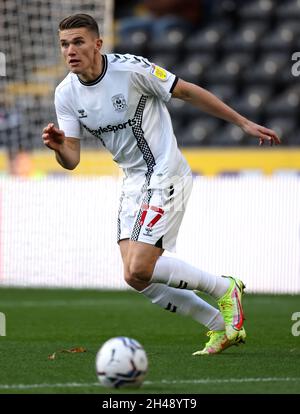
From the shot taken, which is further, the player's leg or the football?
the player's leg

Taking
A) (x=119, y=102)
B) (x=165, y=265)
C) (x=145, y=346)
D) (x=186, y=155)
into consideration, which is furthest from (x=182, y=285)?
(x=186, y=155)

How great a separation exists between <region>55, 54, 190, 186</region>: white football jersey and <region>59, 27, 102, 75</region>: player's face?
0.16m

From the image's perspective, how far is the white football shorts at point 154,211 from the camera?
21.1 ft

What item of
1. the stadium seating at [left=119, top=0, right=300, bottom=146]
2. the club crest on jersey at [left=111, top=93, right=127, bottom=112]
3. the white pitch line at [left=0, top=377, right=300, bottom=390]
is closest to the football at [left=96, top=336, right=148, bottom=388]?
the white pitch line at [left=0, top=377, right=300, bottom=390]

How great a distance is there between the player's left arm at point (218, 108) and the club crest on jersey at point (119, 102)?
0.30 meters

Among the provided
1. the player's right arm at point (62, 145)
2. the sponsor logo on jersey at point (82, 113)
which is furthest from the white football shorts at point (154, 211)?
the sponsor logo on jersey at point (82, 113)

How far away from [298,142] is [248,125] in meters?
9.79

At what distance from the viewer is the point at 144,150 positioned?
21.6 feet

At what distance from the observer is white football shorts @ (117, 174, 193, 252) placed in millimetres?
6441

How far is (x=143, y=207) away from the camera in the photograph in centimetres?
650

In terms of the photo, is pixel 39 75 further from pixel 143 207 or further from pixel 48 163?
pixel 143 207

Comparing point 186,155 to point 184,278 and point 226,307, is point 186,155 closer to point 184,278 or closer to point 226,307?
point 226,307

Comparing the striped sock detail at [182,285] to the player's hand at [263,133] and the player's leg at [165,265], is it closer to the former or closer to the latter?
the player's leg at [165,265]

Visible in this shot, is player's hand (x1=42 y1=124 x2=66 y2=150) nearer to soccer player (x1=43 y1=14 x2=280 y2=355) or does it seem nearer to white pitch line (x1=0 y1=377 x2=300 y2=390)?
soccer player (x1=43 y1=14 x2=280 y2=355)
